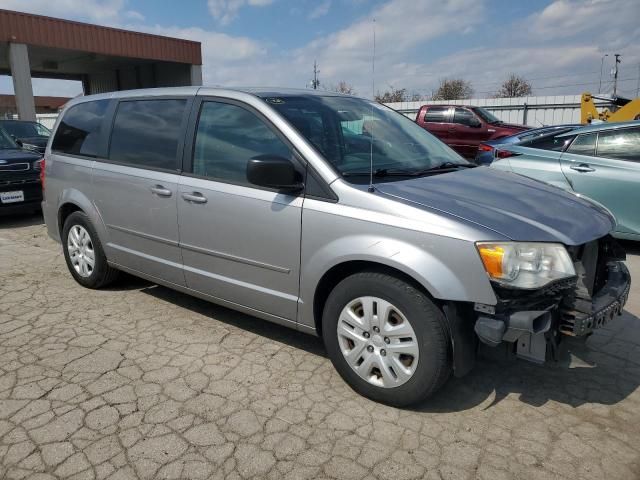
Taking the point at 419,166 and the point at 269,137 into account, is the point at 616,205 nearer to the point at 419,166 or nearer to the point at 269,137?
the point at 419,166

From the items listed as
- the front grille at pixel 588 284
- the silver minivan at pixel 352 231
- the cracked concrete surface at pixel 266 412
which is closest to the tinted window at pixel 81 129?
the silver minivan at pixel 352 231

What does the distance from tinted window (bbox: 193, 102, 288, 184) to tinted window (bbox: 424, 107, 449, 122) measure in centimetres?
1185

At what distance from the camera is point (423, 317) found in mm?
2586

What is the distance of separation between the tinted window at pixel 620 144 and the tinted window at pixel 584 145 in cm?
7

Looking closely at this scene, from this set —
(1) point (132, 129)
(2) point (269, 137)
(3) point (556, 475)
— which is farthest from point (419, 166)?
(1) point (132, 129)

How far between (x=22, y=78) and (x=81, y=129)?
58.5 ft

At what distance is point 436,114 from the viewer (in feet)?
47.6

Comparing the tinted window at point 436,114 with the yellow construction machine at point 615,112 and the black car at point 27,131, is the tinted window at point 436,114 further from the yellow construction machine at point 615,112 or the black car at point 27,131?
the black car at point 27,131

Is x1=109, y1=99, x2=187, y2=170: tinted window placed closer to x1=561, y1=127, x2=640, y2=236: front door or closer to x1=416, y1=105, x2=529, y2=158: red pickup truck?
x1=561, y1=127, x2=640, y2=236: front door

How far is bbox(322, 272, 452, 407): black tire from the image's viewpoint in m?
2.58

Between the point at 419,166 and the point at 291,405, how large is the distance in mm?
1735

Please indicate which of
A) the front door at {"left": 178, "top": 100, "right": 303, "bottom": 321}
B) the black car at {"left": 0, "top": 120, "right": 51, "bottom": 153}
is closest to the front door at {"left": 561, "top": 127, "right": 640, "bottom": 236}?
the front door at {"left": 178, "top": 100, "right": 303, "bottom": 321}

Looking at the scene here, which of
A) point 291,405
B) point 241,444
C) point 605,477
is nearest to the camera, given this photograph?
point 605,477

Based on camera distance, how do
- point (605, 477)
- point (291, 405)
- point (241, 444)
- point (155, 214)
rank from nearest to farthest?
1. point (605, 477)
2. point (241, 444)
3. point (291, 405)
4. point (155, 214)
